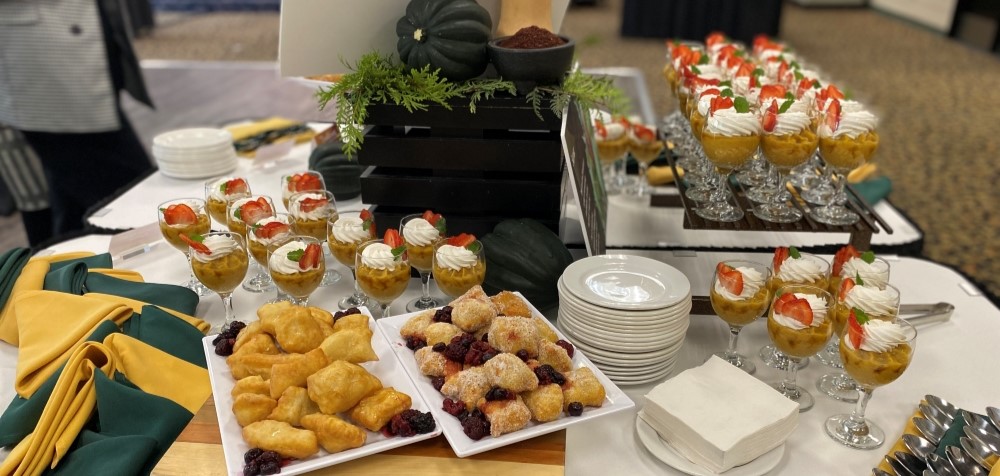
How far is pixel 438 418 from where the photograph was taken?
132 centimetres

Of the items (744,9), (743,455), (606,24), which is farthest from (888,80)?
(743,455)

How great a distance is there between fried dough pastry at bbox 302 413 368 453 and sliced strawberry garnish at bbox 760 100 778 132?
3.93 feet

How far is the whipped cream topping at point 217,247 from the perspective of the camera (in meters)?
1.73

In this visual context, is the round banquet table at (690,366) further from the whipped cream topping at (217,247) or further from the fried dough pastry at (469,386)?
the whipped cream topping at (217,247)

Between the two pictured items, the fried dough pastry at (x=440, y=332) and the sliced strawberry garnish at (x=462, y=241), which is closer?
the fried dough pastry at (x=440, y=332)

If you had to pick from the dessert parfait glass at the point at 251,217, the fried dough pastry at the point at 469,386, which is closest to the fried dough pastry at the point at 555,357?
the fried dough pastry at the point at 469,386

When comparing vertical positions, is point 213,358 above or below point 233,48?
above

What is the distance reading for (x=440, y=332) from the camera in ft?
4.96

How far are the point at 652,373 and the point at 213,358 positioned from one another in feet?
2.97

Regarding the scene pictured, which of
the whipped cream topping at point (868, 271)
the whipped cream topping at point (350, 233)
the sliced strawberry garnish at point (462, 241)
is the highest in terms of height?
the whipped cream topping at point (868, 271)

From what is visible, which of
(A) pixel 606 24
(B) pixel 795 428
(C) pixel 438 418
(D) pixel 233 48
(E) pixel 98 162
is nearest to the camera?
(C) pixel 438 418

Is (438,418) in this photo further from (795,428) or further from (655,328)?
(795,428)

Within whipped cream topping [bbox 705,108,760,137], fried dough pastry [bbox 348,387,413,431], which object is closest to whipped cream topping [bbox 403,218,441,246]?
fried dough pastry [bbox 348,387,413,431]

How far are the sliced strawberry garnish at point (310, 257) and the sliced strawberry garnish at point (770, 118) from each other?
1109 millimetres
